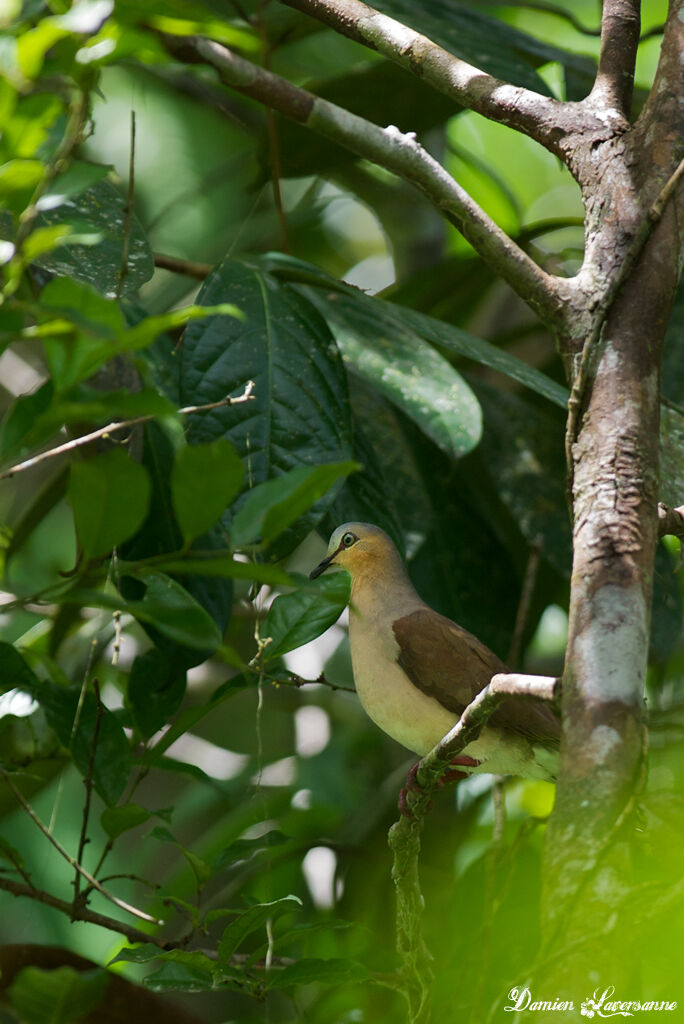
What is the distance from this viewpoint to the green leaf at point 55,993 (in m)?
1.29

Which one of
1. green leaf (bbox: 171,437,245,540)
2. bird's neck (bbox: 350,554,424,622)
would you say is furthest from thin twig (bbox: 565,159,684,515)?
bird's neck (bbox: 350,554,424,622)

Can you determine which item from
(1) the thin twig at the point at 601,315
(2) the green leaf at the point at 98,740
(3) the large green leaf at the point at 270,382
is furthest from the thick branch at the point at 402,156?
(2) the green leaf at the point at 98,740

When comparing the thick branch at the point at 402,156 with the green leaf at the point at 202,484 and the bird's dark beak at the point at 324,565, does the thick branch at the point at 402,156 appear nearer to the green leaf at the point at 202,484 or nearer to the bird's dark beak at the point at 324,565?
the green leaf at the point at 202,484

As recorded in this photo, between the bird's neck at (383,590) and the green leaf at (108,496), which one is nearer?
the green leaf at (108,496)

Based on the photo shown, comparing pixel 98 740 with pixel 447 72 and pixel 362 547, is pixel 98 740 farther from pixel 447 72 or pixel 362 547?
pixel 447 72

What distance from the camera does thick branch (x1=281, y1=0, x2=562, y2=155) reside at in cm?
160

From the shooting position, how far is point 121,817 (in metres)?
1.78

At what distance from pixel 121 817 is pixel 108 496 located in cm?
97

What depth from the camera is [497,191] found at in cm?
416

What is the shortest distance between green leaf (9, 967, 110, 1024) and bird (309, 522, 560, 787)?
870 millimetres

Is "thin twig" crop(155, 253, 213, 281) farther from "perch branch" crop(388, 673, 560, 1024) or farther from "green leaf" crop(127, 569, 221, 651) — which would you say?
"green leaf" crop(127, 569, 221, 651)

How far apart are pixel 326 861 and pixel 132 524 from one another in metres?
2.43

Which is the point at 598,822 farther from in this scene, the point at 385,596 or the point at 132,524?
the point at 385,596

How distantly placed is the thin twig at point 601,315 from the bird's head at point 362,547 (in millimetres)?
1052
